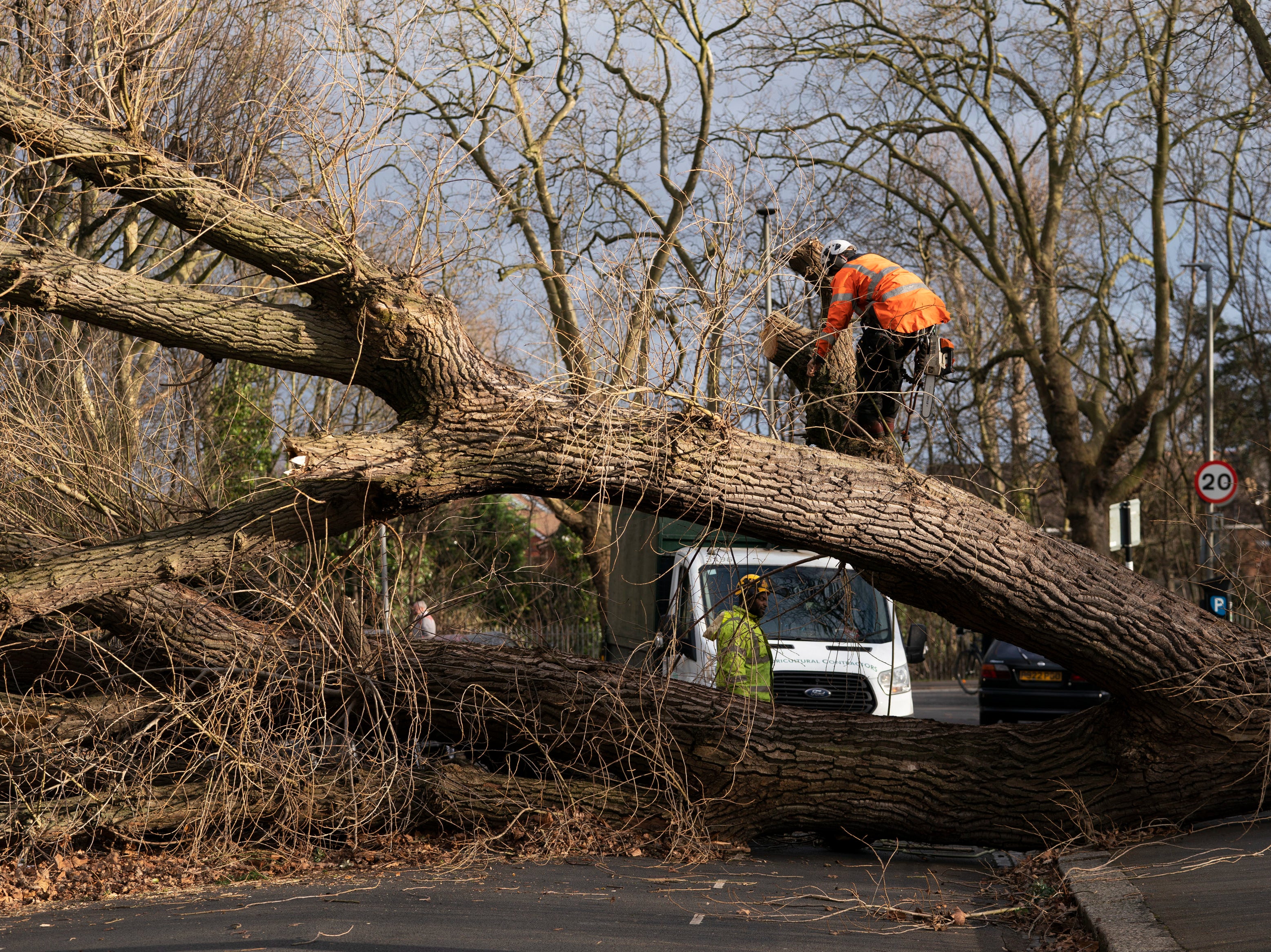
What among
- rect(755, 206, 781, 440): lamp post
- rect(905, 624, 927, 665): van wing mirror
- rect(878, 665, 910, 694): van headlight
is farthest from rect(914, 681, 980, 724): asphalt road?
rect(755, 206, 781, 440): lamp post

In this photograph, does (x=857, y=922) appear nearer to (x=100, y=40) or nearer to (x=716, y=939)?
(x=716, y=939)

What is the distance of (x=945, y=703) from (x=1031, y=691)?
21.0ft

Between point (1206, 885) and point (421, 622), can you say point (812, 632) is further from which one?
A: point (1206, 885)

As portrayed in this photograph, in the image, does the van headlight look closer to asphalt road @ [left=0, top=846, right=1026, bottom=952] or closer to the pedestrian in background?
asphalt road @ [left=0, top=846, right=1026, bottom=952]

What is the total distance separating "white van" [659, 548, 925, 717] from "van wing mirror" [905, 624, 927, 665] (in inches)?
0.7

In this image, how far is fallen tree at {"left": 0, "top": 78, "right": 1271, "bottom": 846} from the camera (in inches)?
260

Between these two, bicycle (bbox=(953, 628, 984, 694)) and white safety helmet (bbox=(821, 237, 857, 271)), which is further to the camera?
bicycle (bbox=(953, 628, 984, 694))

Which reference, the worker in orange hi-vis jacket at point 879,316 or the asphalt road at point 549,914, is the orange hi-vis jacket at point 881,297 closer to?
the worker in orange hi-vis jacket at point 879,316

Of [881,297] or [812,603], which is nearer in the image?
[881,297]

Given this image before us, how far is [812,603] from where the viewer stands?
9586mm

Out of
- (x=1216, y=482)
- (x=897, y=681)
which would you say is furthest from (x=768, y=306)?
(x=1216, y=482)

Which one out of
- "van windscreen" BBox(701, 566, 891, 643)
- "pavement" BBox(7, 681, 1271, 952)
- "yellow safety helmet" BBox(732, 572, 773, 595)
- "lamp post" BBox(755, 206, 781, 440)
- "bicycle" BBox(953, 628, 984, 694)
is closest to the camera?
"pavement" BBox(7, 681, 1271, 952)

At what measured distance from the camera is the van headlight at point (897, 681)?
10.6 meters

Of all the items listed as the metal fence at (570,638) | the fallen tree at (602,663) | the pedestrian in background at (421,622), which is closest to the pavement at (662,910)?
the fallen tree at (602,663)
